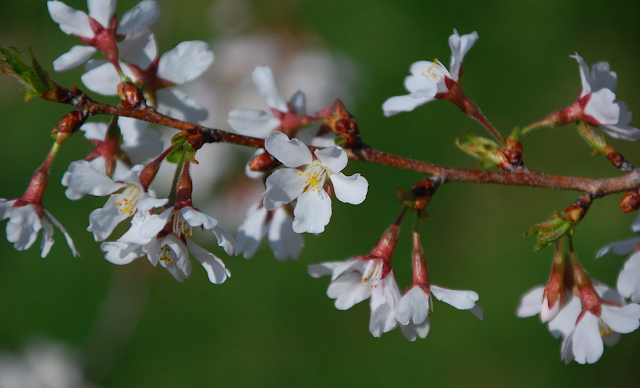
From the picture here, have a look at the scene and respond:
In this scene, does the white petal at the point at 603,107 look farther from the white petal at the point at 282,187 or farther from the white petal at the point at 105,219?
the white petal at the point at 105,219

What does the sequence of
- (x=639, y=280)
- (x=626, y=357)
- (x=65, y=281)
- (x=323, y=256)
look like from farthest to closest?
(x=65, y=281) → (x=323, y=256) → (x=626, y=357) → (x=639, y=280)

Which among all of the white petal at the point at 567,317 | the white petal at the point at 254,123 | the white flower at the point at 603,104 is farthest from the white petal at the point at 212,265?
the white flower at the point at 603,104

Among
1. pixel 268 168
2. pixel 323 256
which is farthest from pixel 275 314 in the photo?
pixel 268 168

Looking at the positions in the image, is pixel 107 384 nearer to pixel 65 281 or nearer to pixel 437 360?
pixel 65 281

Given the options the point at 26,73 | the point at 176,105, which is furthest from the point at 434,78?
the point at 26,73

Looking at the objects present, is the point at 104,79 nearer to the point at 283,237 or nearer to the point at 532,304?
the point at 283,237
